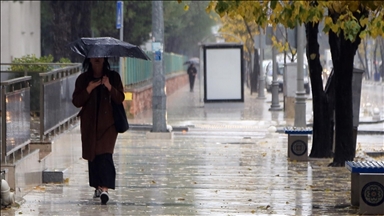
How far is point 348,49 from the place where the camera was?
1393 cm

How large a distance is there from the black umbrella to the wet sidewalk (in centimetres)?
169

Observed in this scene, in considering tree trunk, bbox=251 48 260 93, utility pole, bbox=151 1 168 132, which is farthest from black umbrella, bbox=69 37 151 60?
tree trunk, bbox=251 48 260 93

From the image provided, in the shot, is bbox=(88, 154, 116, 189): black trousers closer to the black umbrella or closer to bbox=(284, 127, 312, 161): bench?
the black umbrella

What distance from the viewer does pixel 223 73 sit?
116ft

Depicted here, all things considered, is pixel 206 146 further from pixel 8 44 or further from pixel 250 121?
pixel 8 44

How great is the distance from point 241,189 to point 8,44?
2592 centimetres

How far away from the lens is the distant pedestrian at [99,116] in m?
10.2

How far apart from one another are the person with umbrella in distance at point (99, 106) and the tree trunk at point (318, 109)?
5874 millimetres

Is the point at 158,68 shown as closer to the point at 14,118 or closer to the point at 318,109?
the point at 318,109

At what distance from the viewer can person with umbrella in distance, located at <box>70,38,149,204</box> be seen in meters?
10.2

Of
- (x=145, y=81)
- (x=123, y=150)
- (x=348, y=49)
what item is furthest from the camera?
(x=145, y=81)

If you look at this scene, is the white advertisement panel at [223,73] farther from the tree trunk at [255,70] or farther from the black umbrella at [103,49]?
the black umbrella at [103,49]

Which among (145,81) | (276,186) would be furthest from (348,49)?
(145,81)

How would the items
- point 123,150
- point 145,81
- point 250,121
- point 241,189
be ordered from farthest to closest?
point 145,81, point 250,121, point 123,150, point 241,189
